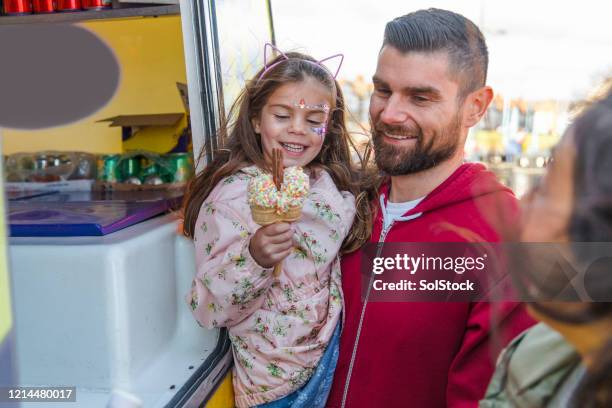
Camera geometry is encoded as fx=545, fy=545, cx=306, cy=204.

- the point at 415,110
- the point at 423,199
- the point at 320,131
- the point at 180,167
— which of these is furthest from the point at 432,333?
the point at 180,167

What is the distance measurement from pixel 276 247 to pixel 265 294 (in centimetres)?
24

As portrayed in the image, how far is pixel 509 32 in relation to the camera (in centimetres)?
430

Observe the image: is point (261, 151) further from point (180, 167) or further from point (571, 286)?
point (571, 286)

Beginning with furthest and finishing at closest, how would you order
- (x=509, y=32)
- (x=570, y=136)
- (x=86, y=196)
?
(x=509, y=32) < (x=86, y=196) < (x=570, y=136)

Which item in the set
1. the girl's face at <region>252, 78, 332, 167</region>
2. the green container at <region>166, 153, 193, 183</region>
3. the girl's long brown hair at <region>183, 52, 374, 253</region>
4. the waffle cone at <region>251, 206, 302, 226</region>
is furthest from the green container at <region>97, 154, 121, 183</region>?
the waffle cone at <region>251, 206, 302, 226</region>

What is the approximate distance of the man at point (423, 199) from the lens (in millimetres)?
1571

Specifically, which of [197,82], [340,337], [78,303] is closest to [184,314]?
[78,303]

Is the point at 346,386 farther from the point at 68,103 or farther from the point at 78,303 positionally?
the point at 68,103

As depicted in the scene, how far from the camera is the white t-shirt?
1.78 metres

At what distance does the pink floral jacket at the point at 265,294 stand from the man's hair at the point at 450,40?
0.59m

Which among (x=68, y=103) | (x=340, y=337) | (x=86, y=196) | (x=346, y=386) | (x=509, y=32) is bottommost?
(x=346, y=386)

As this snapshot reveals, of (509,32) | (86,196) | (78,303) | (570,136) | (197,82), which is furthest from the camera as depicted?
(509,32)

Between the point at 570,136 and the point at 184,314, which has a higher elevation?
the point at 570,136

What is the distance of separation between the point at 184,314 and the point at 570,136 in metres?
1.53
